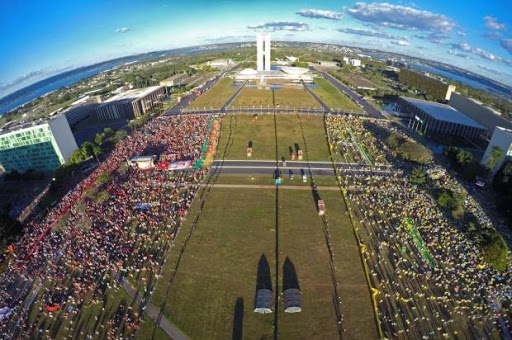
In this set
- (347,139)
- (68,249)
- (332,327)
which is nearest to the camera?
(332,327)

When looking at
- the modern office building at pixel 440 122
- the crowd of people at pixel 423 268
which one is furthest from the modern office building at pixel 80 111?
the modern office building at pixel 440 122

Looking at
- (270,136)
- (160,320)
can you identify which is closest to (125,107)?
(270,136)

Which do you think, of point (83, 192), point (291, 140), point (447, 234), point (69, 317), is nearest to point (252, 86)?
point (291, 140)

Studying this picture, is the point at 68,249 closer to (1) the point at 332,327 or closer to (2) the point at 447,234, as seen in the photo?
(1) the point at 332,327

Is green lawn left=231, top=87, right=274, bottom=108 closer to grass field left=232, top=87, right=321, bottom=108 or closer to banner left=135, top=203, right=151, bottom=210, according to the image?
grass field left=232, top=87, right=321, bottom=108

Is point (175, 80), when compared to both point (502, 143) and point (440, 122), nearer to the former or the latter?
point (440, 122)

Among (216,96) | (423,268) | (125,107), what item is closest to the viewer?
(423,268)

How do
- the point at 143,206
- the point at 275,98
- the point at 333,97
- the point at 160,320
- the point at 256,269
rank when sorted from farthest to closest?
the point at 333,97 < the point at 275,98 < the point at 143,206 < the point at 256,269 < the point at 160,320

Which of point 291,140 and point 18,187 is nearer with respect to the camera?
point 18,187
